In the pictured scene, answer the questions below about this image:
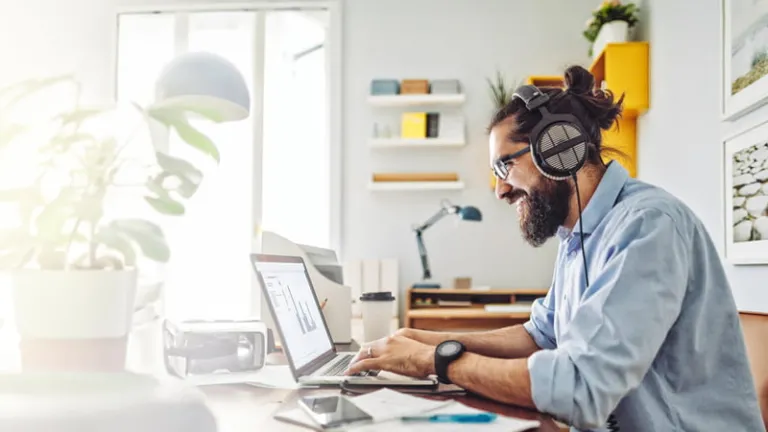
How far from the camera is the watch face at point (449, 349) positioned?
3.92 ft

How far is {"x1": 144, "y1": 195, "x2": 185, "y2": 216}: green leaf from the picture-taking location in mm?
585

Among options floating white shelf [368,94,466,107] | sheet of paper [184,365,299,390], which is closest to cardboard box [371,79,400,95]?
floating white shelf [368,94,466,107]

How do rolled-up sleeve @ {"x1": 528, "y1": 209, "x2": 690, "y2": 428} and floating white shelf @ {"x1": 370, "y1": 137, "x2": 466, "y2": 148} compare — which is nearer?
rolled-up sleeve @ {"x1": 528, "y1": 209, "x2": 690, "y2": 428}

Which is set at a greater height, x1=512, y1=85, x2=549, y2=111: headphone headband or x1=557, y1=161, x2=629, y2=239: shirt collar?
x1=512, y1=85, x2=549, y2=111: headphone headband

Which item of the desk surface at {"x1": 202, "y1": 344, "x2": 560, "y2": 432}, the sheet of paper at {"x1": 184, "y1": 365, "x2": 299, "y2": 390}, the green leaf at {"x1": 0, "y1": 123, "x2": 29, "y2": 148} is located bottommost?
the sheet of paper at {"x1": 184, "y1": 365, "x2": 299, "y2": 390}

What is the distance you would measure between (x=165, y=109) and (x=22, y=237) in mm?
159

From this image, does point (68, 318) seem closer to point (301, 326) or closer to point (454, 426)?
point (454, 426)

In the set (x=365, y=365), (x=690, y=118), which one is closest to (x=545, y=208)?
(x=365, y=365)

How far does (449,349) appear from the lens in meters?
1.21

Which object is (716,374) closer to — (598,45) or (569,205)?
(569,205)

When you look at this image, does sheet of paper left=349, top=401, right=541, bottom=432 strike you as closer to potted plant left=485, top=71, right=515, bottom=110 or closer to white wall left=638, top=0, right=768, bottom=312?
white wall left=638, top=0, right=768, bottom=312

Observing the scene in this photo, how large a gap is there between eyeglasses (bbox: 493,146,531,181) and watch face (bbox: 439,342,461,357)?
439 millimetres

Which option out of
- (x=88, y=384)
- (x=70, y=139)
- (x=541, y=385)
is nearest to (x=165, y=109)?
(x=70, y=139)

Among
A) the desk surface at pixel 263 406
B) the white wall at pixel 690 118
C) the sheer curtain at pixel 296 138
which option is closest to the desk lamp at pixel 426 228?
the sheer curtain at pixel 296 138
